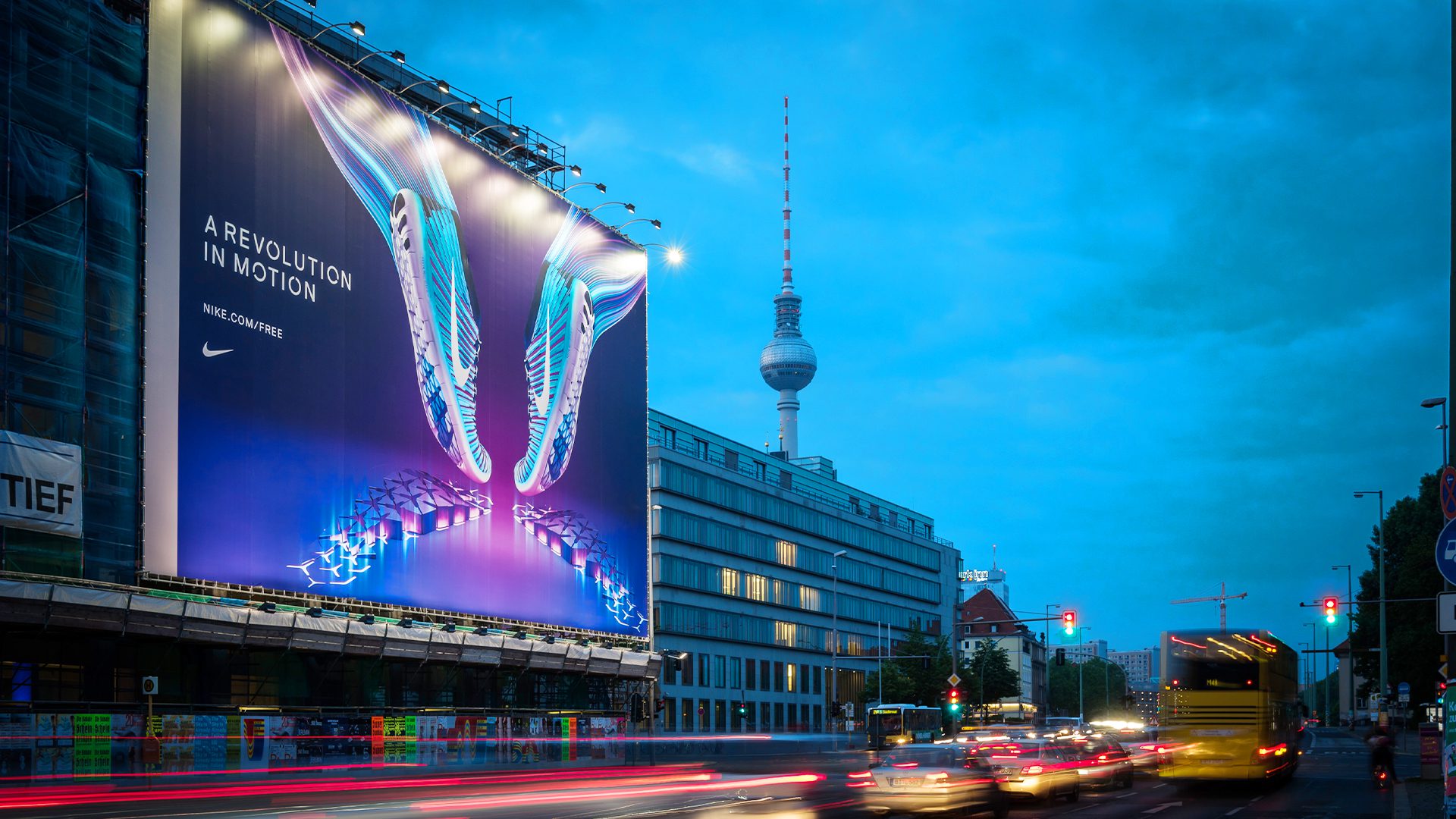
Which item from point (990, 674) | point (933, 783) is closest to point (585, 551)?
point (933, 783)

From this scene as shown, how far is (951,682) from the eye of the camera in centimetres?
6981

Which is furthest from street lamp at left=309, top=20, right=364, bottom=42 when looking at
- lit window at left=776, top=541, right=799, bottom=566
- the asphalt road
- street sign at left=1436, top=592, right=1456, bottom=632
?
lit window at left=776, top=541, right=799, bottom=566

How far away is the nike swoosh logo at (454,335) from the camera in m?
60.2

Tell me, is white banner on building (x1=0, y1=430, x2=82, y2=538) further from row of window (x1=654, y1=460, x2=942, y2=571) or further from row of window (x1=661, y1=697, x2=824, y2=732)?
row of window (x1=654, y1=460, x2=942, y2=571)

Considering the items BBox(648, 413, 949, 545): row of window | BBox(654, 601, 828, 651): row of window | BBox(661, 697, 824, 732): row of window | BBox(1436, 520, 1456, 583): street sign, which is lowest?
BBox(661, 697, 824, 732): row of window

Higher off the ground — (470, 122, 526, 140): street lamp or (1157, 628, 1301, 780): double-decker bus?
(470, 122, 526, 140): street lamp

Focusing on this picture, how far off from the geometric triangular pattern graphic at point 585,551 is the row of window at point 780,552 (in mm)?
26504

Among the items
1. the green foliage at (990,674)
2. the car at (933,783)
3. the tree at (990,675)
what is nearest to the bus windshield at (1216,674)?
the car at (933,783)

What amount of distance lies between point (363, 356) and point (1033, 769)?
32885mm

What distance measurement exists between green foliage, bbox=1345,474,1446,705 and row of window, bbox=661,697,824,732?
4406 centimetres

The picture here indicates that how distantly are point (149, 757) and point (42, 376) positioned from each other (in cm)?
1244

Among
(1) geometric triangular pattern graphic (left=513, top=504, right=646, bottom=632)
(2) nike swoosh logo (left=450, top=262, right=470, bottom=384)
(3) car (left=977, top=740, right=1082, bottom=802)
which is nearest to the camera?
(3) car (left=977, top=740, right=1082, bottom=802)

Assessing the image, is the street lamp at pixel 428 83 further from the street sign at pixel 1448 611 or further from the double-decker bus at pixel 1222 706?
the street sign at pixel 1448 611

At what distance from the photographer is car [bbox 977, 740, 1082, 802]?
32719mm
